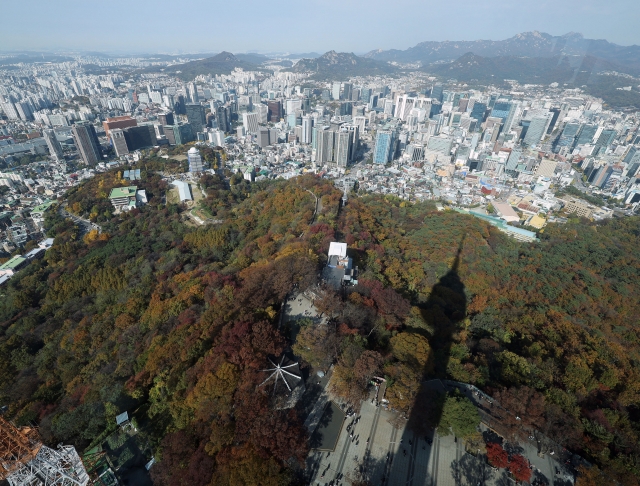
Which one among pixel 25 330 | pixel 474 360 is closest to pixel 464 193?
pixel 474 360

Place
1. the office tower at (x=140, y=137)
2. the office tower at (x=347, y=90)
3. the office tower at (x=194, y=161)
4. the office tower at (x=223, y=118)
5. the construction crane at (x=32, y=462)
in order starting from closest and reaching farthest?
the construction crane at (x=32, y=462)
the office tower at (x=194, y=161)
the office tower at (x=140, y=137)
the office tower at (x=223, y=118)
the office tower at (x=347, y=90)

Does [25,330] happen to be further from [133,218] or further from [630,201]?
[630,201]

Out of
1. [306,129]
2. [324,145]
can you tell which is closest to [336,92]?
[306,129]

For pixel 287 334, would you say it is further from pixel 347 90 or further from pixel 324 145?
pixel 347 90

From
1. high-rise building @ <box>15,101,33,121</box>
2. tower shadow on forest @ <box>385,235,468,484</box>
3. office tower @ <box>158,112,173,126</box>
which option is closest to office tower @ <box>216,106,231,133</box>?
office tower @ <box>158,112,173,126</box>

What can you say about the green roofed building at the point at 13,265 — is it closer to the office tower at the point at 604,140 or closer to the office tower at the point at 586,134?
the office tower at the point at 604,140

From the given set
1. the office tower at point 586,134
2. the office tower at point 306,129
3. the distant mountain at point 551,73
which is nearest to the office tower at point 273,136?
the office tower at point 306,129
